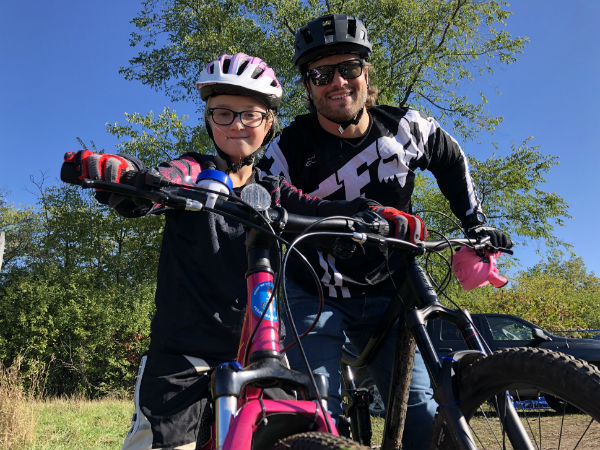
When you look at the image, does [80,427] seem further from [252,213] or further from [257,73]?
[252,213]

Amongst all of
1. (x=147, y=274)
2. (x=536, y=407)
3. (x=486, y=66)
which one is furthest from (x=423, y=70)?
(x=536, y=407)

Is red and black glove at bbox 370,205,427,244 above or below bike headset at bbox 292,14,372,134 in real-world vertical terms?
below

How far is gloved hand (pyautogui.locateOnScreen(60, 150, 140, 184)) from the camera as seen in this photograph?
162 cm

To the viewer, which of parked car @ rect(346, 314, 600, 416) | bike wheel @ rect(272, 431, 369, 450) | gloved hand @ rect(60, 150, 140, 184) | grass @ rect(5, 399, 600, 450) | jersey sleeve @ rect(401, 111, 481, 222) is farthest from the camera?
parked car @ rect(346, 314, 600, 416)

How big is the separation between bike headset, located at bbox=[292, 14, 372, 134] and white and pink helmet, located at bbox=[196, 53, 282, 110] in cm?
48

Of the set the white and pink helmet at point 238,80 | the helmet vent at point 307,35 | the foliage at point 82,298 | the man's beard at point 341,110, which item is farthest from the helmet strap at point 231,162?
the foliage at point 82,298

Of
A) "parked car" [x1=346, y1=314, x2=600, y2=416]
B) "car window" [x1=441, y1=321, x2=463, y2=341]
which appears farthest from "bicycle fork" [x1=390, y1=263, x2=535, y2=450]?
"parked car" [x1=346, y1=314, x2=600, y2=416]

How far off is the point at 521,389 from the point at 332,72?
1.96 metres

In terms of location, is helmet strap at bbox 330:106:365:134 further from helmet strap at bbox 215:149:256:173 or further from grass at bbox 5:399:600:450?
grass at bbox 5:399:600:450

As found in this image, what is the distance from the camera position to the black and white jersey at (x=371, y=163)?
9.89 feet

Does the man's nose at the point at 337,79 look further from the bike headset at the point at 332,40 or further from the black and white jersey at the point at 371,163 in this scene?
the black and white jersey at the point at 371,163

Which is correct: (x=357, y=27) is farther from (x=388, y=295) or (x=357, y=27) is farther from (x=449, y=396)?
(x=449, y=396)

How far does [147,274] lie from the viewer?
969 inches

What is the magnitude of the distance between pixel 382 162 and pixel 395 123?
0.93ft
